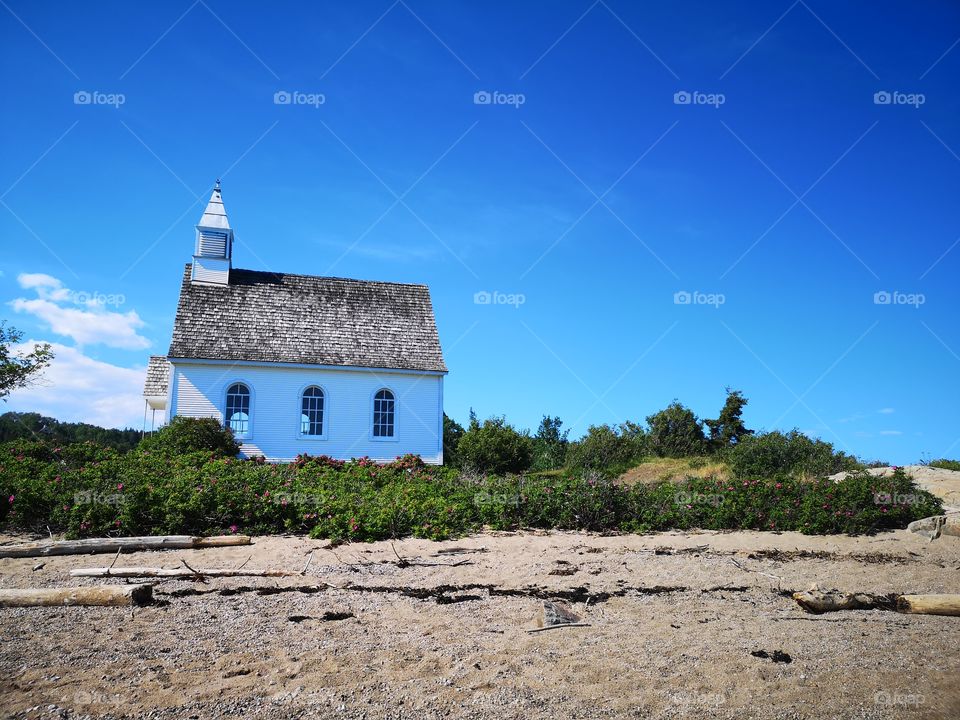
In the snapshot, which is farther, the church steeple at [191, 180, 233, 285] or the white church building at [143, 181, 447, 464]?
the church steeple at [191, 180, 233, 285]

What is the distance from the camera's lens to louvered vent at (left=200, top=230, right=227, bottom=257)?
26.0m

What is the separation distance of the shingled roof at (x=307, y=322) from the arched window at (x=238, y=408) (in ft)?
3.71

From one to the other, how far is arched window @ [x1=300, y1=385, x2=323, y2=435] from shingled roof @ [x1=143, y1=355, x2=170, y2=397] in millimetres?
6679

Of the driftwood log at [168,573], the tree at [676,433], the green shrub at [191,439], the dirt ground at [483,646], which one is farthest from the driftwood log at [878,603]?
the tree at [676,433]

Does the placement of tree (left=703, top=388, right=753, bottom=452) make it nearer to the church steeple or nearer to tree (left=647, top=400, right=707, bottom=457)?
tree (left=647, top=400, right=707, bottom=457)

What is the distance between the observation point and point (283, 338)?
82.4 feet

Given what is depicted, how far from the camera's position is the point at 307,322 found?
85.4ft

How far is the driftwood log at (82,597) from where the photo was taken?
21.7 ft

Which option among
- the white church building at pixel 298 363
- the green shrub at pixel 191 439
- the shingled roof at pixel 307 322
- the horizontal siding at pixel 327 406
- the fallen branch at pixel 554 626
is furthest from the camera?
the shingled roof at pixel 307 322

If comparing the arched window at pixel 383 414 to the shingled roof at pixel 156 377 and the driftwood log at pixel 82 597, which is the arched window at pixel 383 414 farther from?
the driftwood log at pixel 82 597

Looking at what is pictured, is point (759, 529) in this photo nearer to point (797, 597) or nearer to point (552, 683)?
point (797, 597)

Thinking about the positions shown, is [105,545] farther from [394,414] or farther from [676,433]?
[676,433]

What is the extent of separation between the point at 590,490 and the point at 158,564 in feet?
23.8

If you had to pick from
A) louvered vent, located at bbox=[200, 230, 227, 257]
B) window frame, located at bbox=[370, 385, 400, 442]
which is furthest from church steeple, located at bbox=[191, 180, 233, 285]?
window frame, located at bbox=[370, 385, 400, 442]
